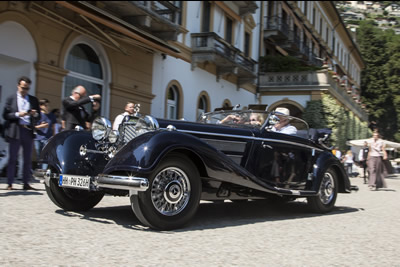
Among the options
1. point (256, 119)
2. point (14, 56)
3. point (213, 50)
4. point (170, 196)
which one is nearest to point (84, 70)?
point (14, 56)

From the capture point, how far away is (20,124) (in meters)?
6.50

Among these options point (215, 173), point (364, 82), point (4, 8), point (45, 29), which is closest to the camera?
point (215, 173)

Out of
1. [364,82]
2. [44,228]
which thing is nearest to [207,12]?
[44,228]

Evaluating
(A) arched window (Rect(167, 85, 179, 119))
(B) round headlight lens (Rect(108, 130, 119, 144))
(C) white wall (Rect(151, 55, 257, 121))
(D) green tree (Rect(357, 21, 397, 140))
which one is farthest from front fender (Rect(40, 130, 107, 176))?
(D) green tree (Rect(357, 21, 397, 140))

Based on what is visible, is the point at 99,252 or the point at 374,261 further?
the point at 374,261

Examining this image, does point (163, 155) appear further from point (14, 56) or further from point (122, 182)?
point (14, 56)

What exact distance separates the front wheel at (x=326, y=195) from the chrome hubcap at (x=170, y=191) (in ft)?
8.48

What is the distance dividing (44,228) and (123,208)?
5.85 ft

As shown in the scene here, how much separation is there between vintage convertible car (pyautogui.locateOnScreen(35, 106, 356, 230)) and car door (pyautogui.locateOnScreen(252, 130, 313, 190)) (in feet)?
0.04

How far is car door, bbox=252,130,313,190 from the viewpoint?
547 cm

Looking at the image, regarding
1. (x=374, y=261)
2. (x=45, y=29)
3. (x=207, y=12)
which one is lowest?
(x=374, y=261)

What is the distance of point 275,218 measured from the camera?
5656 millimetres

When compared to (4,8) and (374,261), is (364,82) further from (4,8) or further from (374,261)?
(374,261)

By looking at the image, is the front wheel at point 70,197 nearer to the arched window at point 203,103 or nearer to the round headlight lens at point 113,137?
the round headlight lens at point 113,137
